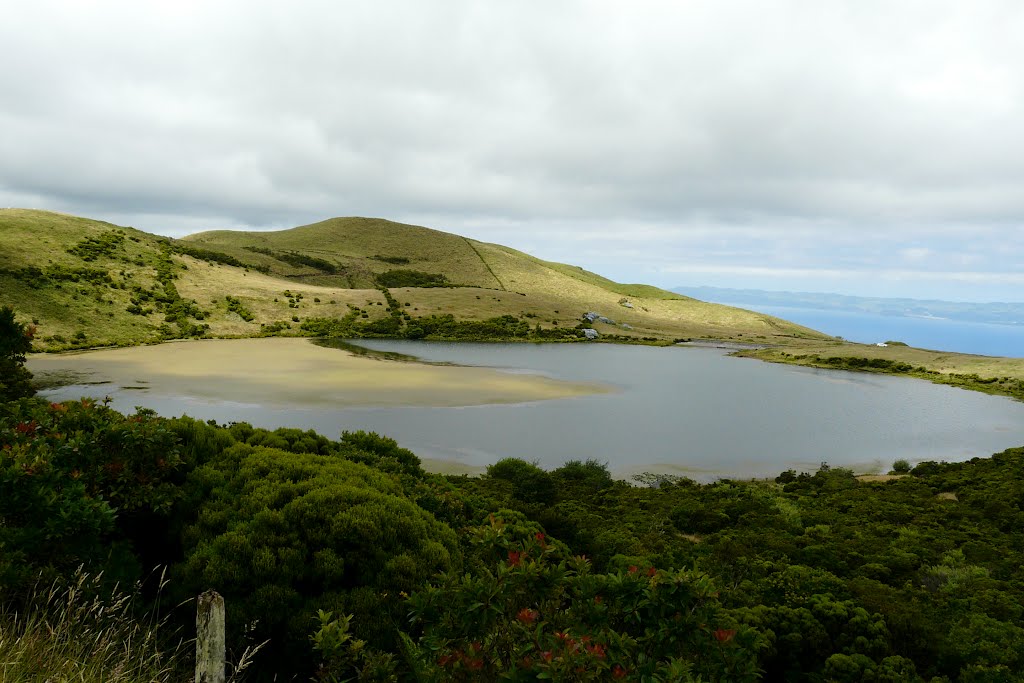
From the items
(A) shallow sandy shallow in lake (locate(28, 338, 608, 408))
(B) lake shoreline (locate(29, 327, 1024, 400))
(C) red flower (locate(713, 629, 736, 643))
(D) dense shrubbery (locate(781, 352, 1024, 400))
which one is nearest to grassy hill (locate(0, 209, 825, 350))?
(B) lake shoreline (locate(29, 327, 1024, 400))

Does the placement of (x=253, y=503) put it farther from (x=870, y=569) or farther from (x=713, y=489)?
(x=713, y=489)

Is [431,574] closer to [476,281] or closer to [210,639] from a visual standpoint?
[210,639]

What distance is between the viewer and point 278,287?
3863 inches

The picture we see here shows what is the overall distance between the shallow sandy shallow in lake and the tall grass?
1233 inches

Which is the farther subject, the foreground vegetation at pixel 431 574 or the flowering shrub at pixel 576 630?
the foreground vegetation at pixel 431 574

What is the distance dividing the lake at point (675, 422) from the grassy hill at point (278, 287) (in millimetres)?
15205

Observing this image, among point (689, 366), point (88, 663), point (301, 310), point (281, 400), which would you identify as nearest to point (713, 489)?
point (88, 663)

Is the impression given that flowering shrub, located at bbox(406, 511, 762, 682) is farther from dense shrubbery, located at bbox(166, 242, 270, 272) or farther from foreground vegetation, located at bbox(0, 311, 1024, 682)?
dense shrubbery, located at bbox(166, 242, 270, 272)

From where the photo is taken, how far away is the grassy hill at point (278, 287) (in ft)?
215

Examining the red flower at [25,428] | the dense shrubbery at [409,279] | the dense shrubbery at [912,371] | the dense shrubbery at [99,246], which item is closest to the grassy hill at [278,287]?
the dense shrubbery at [99,246]

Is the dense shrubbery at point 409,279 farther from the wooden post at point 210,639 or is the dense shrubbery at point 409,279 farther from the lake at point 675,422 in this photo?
the wooden post at point 210,639

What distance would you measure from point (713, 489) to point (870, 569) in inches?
422

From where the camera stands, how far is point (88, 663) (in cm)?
508

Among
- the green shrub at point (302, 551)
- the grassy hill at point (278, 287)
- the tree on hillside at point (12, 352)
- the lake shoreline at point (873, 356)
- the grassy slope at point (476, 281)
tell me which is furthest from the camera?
the grassy slope at point (476, 281)
